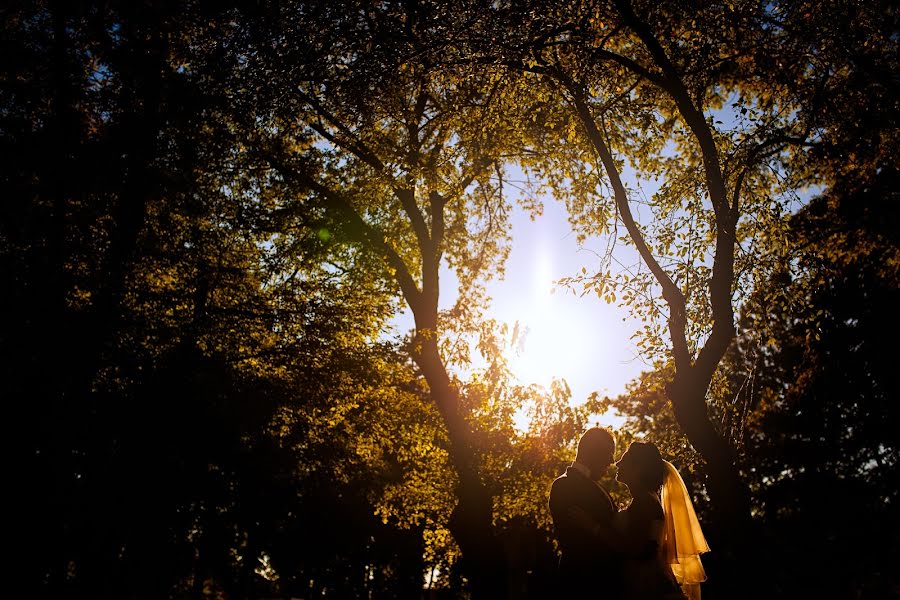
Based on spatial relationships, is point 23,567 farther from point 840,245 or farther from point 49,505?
point 840,245

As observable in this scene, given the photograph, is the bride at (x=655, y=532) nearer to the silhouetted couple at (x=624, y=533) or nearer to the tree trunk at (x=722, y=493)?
the silhouetted couple at (x=624, y=533)

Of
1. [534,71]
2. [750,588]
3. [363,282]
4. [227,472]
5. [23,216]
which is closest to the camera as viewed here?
[750,588]

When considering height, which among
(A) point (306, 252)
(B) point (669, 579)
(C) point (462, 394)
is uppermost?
(A) point (306, 252)

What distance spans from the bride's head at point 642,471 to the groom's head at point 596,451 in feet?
0.54

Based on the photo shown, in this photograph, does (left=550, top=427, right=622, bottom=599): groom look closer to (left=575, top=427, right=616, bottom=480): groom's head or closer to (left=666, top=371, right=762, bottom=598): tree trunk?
(left=575, top=427, right=616, bottom=480): groom's head

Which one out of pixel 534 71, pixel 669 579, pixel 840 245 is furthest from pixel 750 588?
pixel 840 245

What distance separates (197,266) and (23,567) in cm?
A: 746

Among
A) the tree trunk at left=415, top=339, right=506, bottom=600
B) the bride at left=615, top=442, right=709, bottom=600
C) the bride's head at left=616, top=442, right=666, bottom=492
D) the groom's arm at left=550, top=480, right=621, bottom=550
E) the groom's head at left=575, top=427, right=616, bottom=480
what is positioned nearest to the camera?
the bride at left=615, top=442, right=709, bottom=600

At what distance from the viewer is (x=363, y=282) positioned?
743 inches

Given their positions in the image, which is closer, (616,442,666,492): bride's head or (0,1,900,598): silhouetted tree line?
(616,442,666,492): bride's head

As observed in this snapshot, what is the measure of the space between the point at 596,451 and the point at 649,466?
0.50 metres

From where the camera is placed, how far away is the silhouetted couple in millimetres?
4516

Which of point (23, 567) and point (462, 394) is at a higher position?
point (462, 394)

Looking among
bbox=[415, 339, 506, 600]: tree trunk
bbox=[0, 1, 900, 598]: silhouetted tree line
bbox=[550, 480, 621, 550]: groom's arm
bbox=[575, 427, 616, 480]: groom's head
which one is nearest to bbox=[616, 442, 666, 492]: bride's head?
bbox=[575, 427, 616, 480]: groom's head
